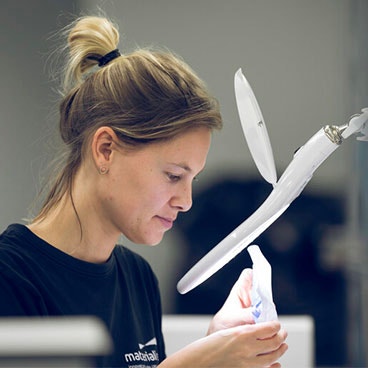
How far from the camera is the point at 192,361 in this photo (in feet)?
2.02

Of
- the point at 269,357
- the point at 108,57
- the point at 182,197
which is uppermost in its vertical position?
the point at 108,57

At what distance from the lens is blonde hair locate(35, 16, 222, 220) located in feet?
2.29

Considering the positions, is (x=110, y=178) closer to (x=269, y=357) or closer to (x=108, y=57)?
(x=108, y=57)

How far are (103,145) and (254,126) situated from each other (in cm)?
15

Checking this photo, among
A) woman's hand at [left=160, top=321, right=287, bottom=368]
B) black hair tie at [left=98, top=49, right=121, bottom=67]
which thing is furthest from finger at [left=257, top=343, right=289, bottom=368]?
black hair tie at [left=98, top=49, right=121, bottom=67]

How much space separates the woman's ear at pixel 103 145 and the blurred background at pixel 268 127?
0.09 metres

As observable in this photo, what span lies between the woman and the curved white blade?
0.15 feet

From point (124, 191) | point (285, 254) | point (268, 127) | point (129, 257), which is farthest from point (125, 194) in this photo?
point (285, 254)

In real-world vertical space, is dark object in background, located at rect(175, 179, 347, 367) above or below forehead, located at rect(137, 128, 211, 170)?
below

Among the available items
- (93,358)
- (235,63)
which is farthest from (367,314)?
(93,358)

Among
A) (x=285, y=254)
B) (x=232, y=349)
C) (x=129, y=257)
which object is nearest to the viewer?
(x=232, y=349)

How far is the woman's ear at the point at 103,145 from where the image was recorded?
699mm

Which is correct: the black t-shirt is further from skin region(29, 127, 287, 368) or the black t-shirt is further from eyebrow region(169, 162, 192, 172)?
eyebrow region(169, 162, 192, 172)

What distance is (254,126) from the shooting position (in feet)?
2.29
